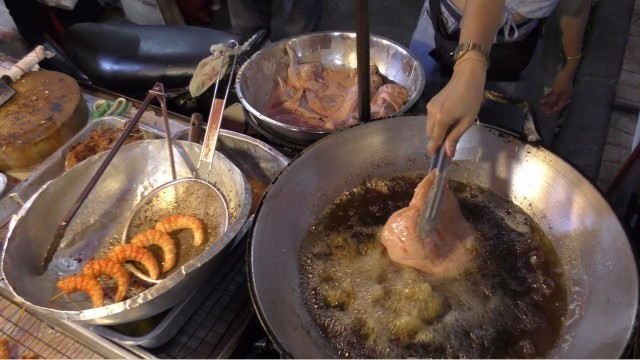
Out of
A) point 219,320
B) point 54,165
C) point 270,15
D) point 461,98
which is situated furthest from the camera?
point 270,15

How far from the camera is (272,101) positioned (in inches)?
115

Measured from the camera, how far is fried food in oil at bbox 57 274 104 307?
1.82 m

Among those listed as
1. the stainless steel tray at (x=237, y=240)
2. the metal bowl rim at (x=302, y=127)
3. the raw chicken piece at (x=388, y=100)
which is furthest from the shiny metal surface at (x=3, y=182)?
the raw chicken piece at (x=388, y=100)

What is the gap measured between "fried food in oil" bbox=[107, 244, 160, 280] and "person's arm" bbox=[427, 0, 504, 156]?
3.99 feet

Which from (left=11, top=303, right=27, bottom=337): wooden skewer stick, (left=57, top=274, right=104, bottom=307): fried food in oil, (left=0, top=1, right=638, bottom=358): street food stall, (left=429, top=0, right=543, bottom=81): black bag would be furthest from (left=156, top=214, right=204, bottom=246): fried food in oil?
(left=429, top=0, right=543, bottom=81): black bag

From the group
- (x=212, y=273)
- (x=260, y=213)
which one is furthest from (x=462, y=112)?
(x=212, y=273)

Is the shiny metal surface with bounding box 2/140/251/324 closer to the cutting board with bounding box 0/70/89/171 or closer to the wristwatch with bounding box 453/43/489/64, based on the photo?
the cutting board with bounding box 0/70/89/171

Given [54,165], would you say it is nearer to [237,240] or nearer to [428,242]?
[237,240]

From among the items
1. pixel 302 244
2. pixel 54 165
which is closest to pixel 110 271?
pixel 302 244

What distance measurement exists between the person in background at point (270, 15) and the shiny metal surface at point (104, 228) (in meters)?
2.72

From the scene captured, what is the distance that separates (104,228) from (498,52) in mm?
2470

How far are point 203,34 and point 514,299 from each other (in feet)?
8.86

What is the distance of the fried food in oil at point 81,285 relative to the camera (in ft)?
5.98

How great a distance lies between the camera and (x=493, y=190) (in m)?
2.18
